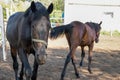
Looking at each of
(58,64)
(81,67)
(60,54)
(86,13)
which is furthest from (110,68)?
(86,13)

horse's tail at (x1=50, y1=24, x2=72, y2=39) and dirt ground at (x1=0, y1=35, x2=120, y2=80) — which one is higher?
horse's tail at (x1=50, y1=24, x2=72, y2=39)

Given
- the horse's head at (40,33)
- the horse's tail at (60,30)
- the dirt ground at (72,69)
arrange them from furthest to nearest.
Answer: the dirt ground at (72,69) < the horse's tail at (60,30) < the horse's head at (40,33)

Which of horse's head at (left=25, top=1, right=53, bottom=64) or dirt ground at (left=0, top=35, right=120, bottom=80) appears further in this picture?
dirt ground at (left=0, top=35, right=120, bottom=80)

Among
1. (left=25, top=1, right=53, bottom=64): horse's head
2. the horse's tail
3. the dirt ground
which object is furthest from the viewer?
the dirt ground

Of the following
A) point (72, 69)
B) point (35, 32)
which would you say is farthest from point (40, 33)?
point (72, 69)

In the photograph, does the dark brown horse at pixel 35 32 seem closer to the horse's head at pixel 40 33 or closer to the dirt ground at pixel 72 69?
the horse's head at pixel 40 33

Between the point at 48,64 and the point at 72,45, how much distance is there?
6.40 ft

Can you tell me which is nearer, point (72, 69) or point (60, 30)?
point (60, 30)

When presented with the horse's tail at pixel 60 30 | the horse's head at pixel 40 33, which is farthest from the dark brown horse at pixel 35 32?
the horse's tail at pixel 60 30

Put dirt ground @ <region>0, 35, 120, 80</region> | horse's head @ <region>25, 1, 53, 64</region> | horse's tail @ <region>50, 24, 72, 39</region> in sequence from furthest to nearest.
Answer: dirt ground @ <region>0, 35, 120, 80</region> → horse's tail @ <region>50, 24, 72, 39</region> → horse's head @ <region>25, 1, 53, 64</region>

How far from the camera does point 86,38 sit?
786 cm

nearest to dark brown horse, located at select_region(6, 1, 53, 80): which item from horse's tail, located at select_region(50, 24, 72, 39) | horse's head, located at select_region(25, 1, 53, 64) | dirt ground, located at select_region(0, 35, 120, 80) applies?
horse's head, located at select_region(25, 1, 53, 64)

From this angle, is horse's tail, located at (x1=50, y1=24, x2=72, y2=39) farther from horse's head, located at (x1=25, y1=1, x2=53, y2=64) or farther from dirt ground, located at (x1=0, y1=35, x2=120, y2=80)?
horse's head, located at (x1=25, y1=1, x2=53, y2=64)

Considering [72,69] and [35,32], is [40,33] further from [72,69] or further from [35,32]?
[72,69]
